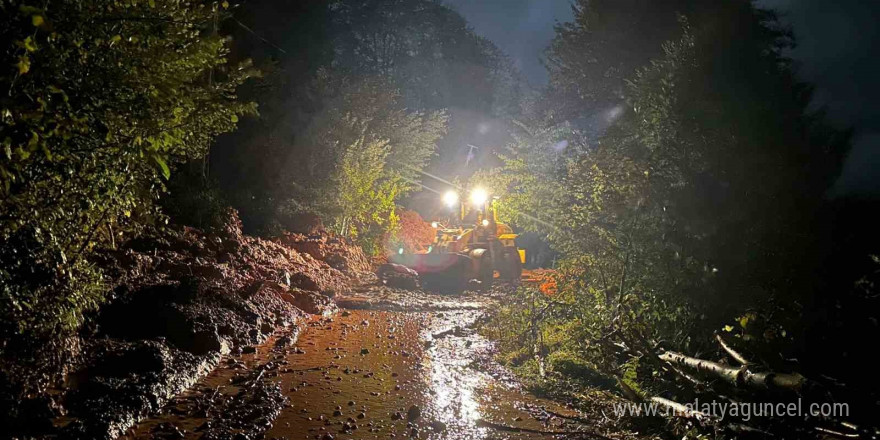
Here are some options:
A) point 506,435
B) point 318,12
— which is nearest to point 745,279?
point 506,435

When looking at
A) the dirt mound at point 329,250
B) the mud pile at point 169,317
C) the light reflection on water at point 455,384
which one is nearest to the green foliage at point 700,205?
the light reflection on water at point 455,384

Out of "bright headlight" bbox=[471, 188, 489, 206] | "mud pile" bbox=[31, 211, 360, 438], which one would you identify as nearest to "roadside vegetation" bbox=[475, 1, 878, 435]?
"mud pile" bbox=[31, 211, 360, 438]

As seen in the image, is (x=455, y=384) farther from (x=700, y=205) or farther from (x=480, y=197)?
(x=480, y=197)

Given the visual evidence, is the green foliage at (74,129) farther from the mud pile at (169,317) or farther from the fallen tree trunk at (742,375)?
the fallen tree trunk at (742,375)

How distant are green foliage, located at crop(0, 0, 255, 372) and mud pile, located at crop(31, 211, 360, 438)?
0.80m

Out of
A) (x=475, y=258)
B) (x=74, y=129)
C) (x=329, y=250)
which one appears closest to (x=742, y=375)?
(x=74, y=129)

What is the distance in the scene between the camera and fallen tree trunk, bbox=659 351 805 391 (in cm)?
369

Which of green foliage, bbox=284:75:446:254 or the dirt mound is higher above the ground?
green foliage, bbox=284:75:446:254

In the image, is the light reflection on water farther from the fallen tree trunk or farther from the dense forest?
the fallen tree trunk

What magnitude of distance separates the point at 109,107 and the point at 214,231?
335 inches

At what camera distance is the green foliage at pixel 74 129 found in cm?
355

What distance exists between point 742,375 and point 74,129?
5.94 metres

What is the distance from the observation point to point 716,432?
436cm

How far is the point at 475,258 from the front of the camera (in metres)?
18.6
